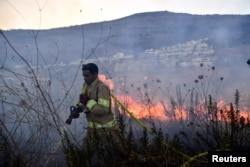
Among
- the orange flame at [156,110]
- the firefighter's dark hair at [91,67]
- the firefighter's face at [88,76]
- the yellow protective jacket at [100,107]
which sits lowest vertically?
the orange flame at [156,110]

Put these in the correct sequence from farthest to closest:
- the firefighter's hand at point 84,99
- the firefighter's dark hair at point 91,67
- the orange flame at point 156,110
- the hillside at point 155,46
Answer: the hillside at point 155,46
the orange flame at point 156,110
the firefighter's dark hair at point 91,67
the firefighter's hand at point 84,99

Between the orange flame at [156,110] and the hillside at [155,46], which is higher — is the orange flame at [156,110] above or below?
below

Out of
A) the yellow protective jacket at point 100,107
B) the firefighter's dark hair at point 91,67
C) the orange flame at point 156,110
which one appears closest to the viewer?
the yellow protective jacket at point 100,107

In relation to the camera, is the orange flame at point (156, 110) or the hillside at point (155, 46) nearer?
the orange flame at point (156, 110)

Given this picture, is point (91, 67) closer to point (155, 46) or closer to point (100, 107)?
point (100, 107)

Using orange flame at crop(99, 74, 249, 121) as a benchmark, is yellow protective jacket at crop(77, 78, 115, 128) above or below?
above

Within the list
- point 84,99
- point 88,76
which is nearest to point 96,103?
point 84,99

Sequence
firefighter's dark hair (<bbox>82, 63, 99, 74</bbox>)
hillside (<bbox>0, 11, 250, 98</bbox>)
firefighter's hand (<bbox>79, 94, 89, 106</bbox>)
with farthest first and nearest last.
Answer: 1. hillside (<bbox>0, 11, 250, 98</bbox>)
2. firefighter's dark hair (<bbox>82, 63, 99, 74</bbox>)
3. firefighter's hand (<bbox>79, 94, 89, 106</bbox>)

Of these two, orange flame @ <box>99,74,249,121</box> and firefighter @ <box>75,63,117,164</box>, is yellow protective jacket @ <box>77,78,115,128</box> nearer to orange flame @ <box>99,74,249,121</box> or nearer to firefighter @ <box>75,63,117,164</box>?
firefighter @ <box>75,63,117,164</box>

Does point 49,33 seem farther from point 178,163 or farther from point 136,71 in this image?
point 178,163

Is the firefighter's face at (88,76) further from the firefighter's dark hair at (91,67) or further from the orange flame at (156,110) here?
the orange flame at (156,110)

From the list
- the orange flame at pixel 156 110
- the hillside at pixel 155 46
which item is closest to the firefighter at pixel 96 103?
the orange flame at pixel 156 110

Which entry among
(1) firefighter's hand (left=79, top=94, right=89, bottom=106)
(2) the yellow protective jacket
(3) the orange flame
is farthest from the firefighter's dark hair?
(3) the orange flame

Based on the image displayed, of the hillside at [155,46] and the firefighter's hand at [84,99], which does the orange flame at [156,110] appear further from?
the firefighter's hand at [84,99]
